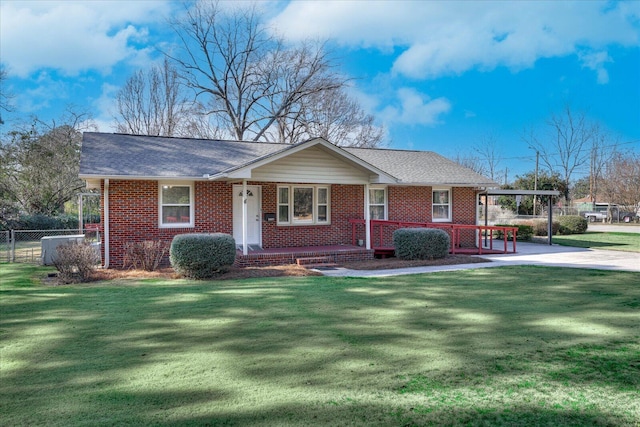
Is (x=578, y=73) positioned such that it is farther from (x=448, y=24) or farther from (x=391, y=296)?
(x=391, y=296)

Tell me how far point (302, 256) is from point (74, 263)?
6.01 meters

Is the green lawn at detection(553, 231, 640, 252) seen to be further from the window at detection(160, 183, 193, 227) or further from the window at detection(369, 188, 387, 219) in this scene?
the window at detection(160, 183, 193, 227)

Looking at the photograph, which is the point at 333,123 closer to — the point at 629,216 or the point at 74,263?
the point at 74,263

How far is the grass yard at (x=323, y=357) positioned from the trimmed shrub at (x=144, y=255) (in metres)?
3.35

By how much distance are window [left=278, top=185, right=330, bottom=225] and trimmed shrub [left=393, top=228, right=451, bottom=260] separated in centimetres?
316

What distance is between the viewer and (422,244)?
43.9ft

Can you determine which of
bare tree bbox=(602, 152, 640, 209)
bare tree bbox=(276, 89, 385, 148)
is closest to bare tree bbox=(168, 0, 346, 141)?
bare tree bbox=(276, 89, 385, 148)

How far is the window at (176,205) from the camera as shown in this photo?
528 inches

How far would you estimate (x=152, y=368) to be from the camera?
14.7 ft

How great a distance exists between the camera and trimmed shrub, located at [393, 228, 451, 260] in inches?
528

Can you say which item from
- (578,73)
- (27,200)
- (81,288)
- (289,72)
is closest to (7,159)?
(27,200)

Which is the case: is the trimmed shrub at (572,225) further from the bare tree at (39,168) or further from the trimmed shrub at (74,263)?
the bare tree at (39,168)

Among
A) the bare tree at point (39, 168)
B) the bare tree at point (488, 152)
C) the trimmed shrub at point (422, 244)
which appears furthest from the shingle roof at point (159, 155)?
the bare tree at point (488, 152)

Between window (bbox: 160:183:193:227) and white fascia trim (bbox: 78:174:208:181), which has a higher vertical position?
white fascia trim (bbox: 78:174:208:181)
